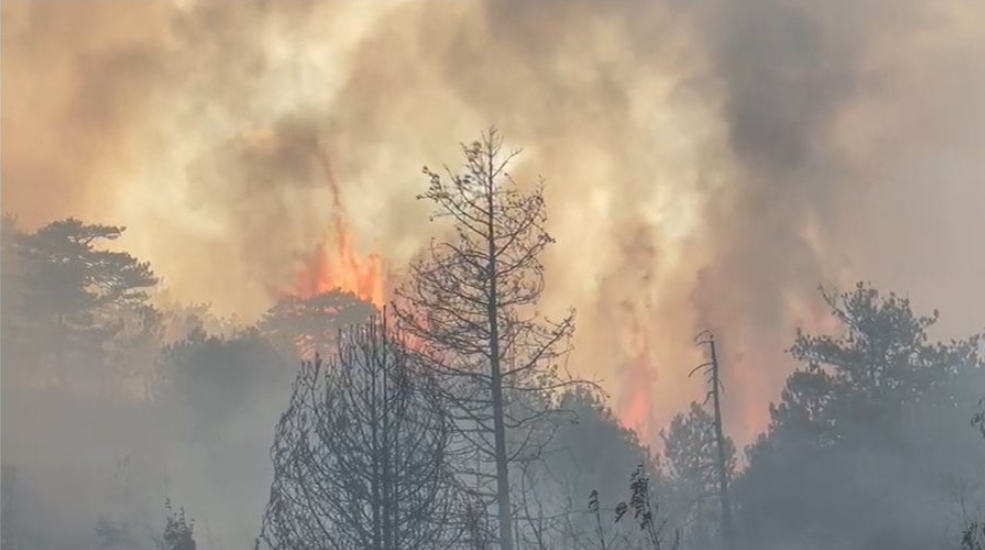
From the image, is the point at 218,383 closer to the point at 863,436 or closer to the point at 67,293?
the point at 67,293

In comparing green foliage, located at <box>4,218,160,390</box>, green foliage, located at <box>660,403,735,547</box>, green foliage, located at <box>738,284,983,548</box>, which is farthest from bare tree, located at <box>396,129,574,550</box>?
green foliage, located at <box>4,218,160,390</box>

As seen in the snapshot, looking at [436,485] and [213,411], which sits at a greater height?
[213,411]

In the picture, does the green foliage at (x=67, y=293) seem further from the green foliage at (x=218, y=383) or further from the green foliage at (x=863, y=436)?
the green foliage at (x=863, y=436)

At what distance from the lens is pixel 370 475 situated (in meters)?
13.1

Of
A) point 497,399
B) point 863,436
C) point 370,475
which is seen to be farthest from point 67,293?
point 370,475

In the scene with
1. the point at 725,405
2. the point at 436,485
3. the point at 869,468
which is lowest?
the point at 436,485

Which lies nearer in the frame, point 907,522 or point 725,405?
point 907,522

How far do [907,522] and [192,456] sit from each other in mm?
32635

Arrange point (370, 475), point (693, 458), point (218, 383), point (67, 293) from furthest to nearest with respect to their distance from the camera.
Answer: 1. point (67, 293)
2. point (218, 383)
3. point (693, 458)
4. point (370, 475)

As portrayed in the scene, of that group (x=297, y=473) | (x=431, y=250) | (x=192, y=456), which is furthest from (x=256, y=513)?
(x=297, y=473)

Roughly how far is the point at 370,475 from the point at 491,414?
6539 mm

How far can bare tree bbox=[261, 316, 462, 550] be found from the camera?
13.1 m

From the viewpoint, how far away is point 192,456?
49906mm

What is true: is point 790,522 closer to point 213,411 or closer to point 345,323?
point 213,411
